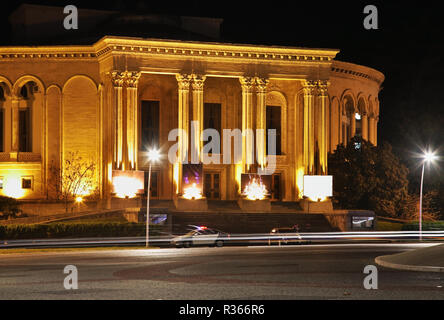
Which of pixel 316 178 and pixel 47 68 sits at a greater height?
pixel 47 68

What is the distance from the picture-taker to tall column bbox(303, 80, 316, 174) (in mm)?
65250

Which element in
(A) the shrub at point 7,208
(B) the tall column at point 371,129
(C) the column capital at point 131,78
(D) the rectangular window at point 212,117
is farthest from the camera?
(B) the tall column at point 371,129

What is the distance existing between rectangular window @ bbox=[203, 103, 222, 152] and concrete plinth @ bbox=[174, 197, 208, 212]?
8.38m

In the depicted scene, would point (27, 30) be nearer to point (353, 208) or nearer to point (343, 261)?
point (353, 208)

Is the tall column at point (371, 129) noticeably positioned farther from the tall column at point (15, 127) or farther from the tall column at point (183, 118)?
the tall column at point (15, 127)

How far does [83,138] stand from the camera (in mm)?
66812

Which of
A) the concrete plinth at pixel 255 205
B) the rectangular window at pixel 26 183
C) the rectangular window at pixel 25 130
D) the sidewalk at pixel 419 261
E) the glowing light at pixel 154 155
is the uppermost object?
the rectangular window at pixel 25 130

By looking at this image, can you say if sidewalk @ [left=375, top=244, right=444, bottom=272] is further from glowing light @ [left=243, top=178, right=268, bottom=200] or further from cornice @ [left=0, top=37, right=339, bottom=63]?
cornice @ [left=0, top=37, right=339, bottom=63]

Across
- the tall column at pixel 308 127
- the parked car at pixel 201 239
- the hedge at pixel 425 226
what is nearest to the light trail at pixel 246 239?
the parked car at pixel 201 239

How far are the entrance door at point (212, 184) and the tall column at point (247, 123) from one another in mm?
5130

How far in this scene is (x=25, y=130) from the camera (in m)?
67.6

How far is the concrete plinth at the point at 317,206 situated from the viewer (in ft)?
207
